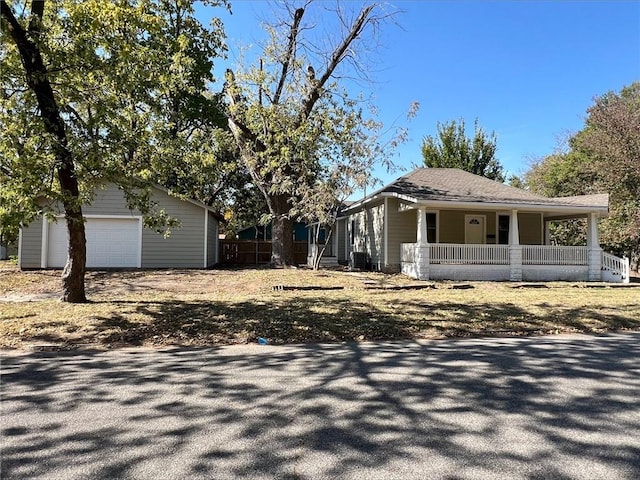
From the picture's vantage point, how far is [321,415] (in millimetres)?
3484

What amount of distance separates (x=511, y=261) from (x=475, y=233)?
269 cm

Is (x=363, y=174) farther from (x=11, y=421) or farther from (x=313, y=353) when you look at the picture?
(x=11, y=421)

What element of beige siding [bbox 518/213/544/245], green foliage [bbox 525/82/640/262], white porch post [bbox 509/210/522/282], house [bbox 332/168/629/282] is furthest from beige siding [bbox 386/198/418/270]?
green foliage [bbox 525/82/640/262]

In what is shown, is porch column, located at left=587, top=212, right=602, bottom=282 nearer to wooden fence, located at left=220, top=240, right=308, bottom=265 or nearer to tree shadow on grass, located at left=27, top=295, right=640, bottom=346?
tree shadow on grass, located at left=27, top=295, right=640, bottom=346

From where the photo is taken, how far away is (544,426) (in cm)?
328

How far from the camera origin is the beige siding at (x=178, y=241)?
1705 cm

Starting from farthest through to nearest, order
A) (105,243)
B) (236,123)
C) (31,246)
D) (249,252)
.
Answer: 1. (249,252)
2. (236,123)
3. (105,243)
4. (31,246)

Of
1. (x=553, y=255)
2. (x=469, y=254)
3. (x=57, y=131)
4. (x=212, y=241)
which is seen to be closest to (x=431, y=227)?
(x=469, y=254)

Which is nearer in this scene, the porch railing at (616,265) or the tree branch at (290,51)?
the porch railing at (616,265)

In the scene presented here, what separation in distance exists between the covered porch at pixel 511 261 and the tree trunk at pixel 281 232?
507 cm

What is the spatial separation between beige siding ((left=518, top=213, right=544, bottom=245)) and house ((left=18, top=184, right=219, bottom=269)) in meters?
13.3

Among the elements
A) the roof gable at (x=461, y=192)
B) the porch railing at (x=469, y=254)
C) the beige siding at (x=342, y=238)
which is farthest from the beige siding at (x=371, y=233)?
the porch railing at (x=469, y=254)

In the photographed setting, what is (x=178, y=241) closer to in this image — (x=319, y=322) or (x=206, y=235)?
Result: (x=206, y=235)

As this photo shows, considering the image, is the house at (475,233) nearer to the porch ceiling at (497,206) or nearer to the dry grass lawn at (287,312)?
the porch ceiling at (497,206)
